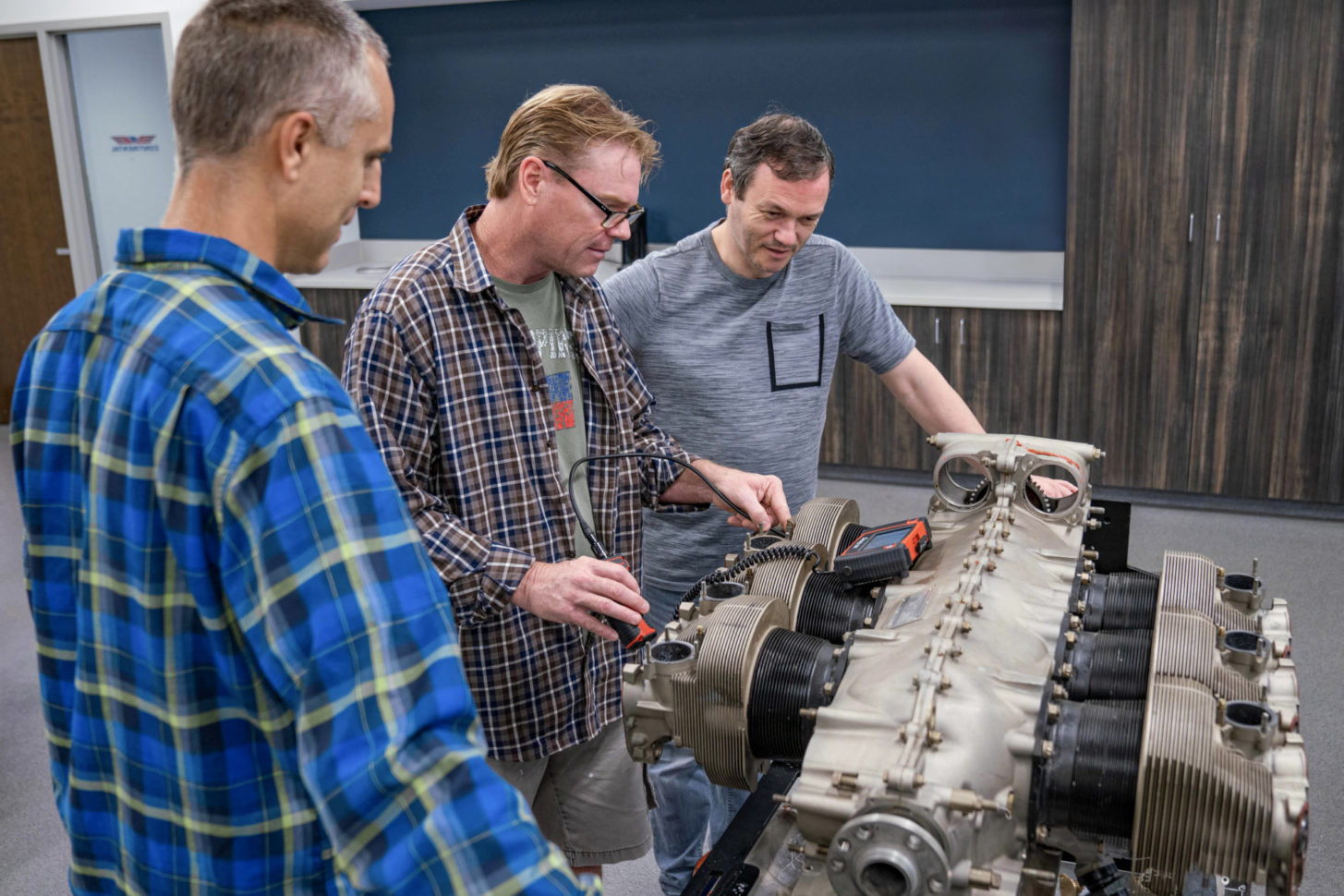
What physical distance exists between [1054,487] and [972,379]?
3.08 metres

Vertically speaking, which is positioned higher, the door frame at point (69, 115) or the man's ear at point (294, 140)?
the door frame at point (69, 115)

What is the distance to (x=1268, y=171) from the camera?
13.9 ft

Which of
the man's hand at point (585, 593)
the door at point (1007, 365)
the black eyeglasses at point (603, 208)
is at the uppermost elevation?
the black eyeglasses at point (603, 208)

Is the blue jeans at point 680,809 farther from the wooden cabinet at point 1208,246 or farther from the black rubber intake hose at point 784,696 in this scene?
the wooden cabinet at point 1208,246

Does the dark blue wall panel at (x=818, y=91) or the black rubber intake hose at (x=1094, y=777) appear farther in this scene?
the dark blue wall panel at (x=818, y=91)

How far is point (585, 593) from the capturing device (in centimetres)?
150

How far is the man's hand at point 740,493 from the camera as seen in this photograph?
184cm

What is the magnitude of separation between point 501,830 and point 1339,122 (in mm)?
4465

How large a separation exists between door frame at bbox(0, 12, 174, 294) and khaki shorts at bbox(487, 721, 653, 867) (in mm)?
5286

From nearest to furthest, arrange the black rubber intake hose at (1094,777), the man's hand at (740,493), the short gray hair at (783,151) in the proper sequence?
the black rubber intake hose at (1094,777) → the man's hand at (740,493) → the short gray hair at (783,151)

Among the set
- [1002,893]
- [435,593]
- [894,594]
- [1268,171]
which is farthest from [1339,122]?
[435,593]

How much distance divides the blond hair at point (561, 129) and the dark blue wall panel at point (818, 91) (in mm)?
3834

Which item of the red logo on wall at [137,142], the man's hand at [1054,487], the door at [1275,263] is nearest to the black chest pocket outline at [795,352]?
the man's hand at [1054,487]

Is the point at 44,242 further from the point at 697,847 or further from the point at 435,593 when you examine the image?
the point at 435,593
